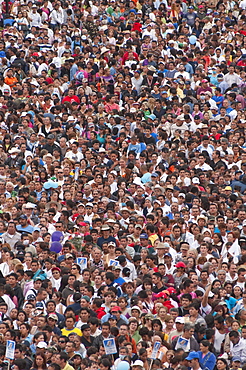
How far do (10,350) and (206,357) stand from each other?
289 centimetres

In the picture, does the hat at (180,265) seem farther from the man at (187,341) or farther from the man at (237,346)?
the man at (237,346)

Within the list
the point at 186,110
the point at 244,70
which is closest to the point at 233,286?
the point at 186,110

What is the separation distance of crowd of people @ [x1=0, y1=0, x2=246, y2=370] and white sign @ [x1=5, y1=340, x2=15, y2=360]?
0.06 ft

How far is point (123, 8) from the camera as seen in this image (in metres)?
31.4

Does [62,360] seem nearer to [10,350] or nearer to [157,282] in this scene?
[10,350]

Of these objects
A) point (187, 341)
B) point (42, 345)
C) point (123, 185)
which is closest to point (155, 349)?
point (187, 341)

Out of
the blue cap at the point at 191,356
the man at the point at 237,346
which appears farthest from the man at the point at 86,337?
the man at the point at 237,346

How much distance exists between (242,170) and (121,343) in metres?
7.69

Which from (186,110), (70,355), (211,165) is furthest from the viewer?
(186,110)

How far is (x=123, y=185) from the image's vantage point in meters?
20.7

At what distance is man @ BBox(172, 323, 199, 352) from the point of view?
15.5 meters

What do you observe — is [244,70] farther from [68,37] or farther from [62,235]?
[62,235]

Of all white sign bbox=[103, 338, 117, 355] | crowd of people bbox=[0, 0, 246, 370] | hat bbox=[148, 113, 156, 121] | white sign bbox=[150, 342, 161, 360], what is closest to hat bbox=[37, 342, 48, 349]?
crowd of people bbox=[0, 0, 246, 370]

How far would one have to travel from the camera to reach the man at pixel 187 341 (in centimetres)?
1552
